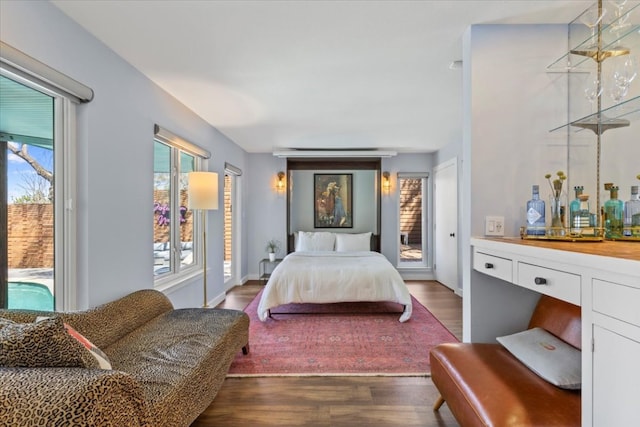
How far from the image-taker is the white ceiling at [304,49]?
5.62 feet

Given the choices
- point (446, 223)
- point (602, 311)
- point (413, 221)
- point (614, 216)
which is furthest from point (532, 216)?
point (413, 221)

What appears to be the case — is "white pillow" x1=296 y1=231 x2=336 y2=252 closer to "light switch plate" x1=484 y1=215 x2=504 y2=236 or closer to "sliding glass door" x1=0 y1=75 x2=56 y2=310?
"light switch plate" x1=484 y1=215 x2=504 y2=236

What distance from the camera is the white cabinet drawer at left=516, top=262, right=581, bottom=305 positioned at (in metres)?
1.10

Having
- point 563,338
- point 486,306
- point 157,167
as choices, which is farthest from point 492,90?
point 157,167

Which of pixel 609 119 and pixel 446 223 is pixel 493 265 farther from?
pixel 446 223

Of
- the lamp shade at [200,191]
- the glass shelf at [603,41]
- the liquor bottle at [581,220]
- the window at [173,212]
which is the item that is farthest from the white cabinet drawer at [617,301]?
the window at [173,212]

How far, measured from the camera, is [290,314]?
151 inches

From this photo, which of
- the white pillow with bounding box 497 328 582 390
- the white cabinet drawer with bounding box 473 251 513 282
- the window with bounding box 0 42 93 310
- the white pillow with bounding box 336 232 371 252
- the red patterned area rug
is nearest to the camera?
the white pillow with bounding box 497 328 582 390

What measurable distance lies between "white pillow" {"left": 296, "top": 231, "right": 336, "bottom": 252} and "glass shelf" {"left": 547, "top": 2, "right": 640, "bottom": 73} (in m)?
4.00

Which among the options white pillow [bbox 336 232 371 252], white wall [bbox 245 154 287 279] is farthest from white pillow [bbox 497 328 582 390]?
white wall [bbox 245 154 287 279]

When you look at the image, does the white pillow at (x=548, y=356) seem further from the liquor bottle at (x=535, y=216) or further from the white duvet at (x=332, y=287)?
the white duvet at (x=332, y=287)

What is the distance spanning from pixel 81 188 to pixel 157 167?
1192 millimetres

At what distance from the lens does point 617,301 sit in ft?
3.02

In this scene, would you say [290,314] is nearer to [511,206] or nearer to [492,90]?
[511,206]
